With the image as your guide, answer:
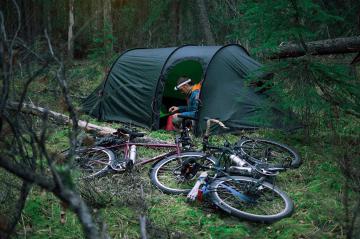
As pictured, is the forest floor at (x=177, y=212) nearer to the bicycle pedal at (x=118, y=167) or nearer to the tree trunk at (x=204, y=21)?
the bicycle pedal at (x=118, y=167)

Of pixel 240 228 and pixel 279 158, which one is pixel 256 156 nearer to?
pixel 279 158

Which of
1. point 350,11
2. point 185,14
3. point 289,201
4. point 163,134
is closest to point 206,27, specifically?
point 185,14

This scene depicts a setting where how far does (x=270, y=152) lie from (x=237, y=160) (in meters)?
1.14

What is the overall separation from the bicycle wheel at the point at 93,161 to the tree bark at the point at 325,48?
13.2ft

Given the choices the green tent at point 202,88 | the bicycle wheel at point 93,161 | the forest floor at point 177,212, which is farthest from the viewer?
the green tent at point 202,88

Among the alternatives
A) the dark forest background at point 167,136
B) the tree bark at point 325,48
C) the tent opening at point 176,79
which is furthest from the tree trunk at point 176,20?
the tree bark at point 325,48

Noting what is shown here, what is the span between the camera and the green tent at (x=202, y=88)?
7.48 meters

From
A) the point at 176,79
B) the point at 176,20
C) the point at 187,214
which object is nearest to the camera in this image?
the point at 187,214

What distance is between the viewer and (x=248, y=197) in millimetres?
4285

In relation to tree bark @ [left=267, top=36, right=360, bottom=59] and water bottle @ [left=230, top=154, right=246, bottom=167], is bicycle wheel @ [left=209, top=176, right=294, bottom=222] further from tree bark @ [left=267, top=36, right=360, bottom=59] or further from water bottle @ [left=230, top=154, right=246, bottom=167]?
tree bark @ [left=267, top=36, right=360, bottom=59]

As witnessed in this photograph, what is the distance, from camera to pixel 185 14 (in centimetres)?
1614

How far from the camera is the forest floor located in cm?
378

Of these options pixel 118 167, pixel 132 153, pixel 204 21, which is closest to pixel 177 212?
pixel 118 167

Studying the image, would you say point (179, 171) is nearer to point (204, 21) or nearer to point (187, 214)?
point (187, 214)
